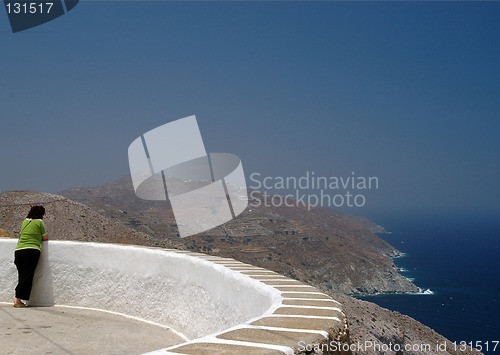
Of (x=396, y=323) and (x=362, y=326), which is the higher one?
(x=362, y=326)

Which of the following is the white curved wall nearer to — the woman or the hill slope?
the woman

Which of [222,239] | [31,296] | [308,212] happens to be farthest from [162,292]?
[308,212]

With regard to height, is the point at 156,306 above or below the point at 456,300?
above

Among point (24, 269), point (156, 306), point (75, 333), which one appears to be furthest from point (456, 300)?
point (75, 333)

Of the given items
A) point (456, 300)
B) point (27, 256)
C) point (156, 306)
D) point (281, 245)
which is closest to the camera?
point (156, 306)

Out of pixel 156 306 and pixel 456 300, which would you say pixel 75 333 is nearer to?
pixel 156 306

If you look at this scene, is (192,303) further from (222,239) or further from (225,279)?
(222,239)

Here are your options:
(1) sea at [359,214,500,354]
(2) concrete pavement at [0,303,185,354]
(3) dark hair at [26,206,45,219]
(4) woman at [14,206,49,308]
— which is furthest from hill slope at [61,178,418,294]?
(2) concrete pavement at [0,303,185,354]
